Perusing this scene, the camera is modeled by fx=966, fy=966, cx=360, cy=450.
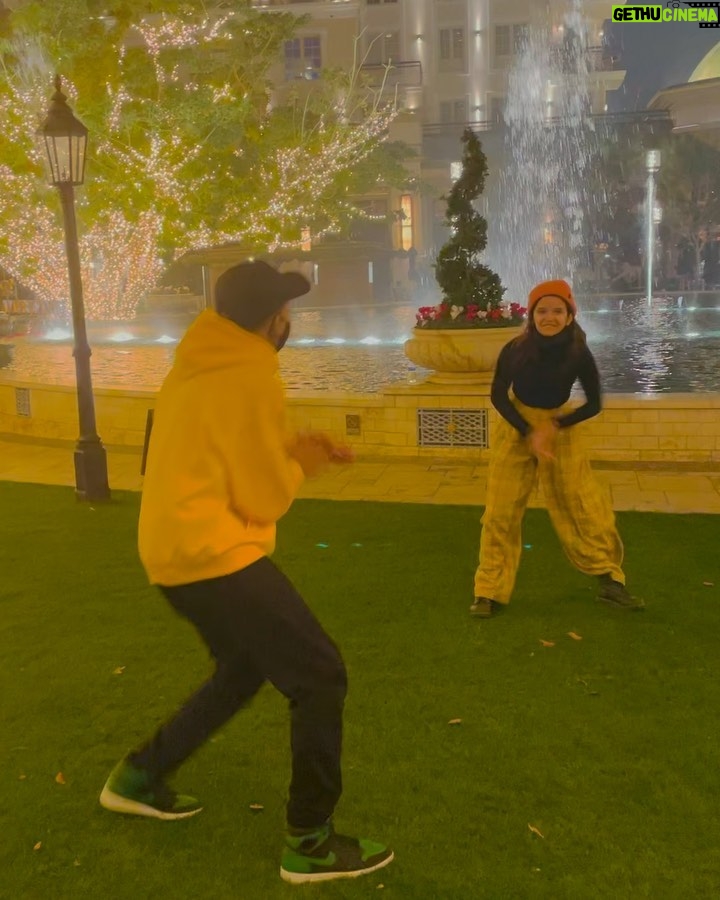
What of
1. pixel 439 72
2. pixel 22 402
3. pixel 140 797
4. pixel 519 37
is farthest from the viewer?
pixel 519 37

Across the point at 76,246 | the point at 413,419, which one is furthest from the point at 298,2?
the point at 76,246

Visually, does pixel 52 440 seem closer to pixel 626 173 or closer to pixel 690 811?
pixel 690 811

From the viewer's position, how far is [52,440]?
40.6ft

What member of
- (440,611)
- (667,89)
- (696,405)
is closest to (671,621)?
(440,611)

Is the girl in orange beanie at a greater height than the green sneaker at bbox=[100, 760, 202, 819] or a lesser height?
greater

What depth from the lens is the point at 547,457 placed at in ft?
17.5

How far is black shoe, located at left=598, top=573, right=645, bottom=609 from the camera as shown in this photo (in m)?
5.85

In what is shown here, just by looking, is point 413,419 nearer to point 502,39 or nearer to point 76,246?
point 76,246

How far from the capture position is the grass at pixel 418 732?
3.38 metres

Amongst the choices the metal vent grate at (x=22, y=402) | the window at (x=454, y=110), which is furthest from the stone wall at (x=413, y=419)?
the window at (x=454, y=110)

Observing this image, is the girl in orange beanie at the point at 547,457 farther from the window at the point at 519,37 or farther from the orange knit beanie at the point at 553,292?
the window at the point at 519,37

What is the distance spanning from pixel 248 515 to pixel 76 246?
21.9ft

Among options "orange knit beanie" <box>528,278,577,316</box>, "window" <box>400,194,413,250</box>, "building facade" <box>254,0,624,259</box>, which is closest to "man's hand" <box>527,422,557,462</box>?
"orange knit beanie" <box>528,278,577,316</box>

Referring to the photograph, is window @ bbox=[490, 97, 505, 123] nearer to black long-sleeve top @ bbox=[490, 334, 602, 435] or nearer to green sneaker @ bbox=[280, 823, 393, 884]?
black long-sleeve top @ bbox=[490, 334, 602, 435]
